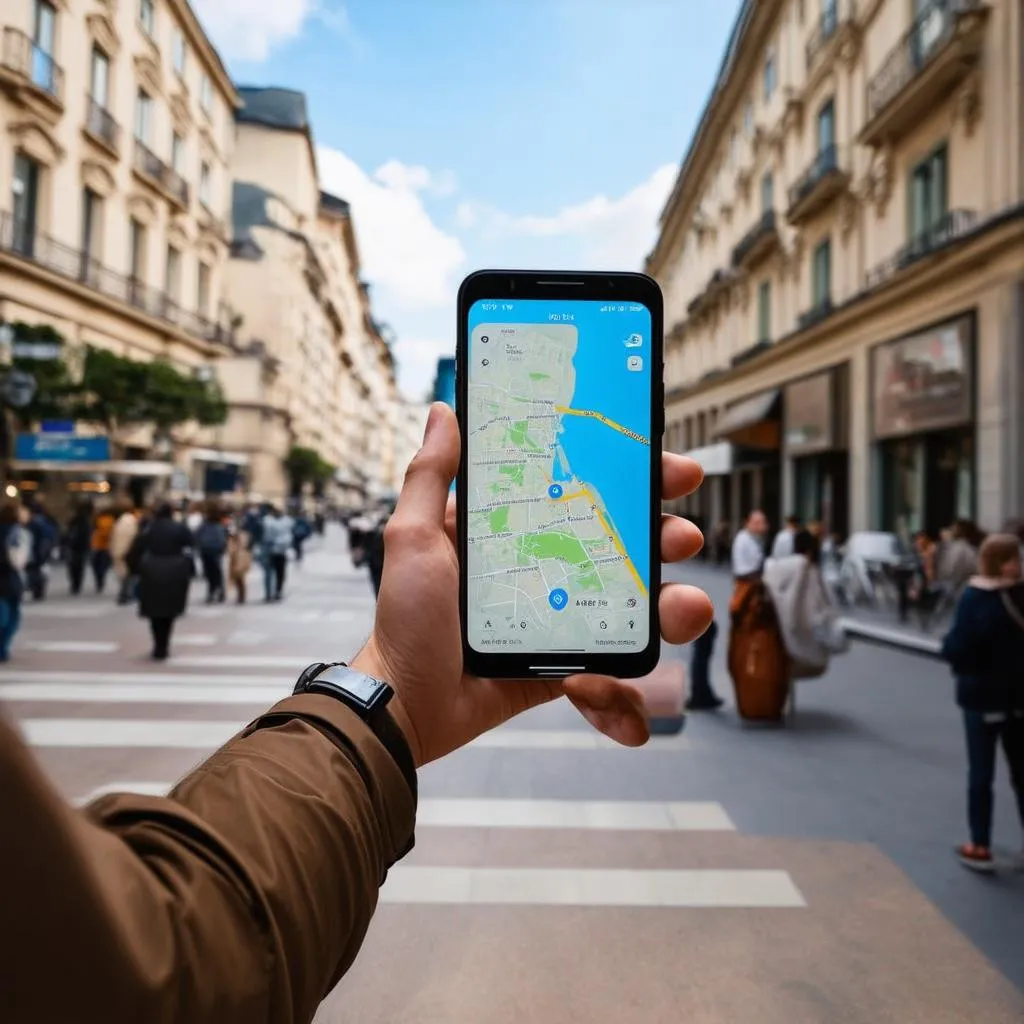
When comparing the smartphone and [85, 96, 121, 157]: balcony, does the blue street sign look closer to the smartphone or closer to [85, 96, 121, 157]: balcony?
[85, 96, 121, 157]: balcony

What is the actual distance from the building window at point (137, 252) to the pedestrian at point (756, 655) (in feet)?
97.9

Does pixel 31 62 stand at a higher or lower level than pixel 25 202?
higher

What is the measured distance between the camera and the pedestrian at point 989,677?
4.80 meters

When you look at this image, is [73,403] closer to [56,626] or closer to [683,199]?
[56,626]

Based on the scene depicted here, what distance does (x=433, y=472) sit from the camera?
167 centimetres

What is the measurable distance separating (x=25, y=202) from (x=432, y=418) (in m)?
27.7

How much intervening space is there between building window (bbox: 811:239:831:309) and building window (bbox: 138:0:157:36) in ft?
77.8

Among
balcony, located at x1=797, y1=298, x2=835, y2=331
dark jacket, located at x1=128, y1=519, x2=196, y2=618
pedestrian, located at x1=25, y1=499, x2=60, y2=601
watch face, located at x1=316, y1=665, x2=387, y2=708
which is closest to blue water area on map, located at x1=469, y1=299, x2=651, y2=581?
watch face, located at x1=316, y1=665, x2=387, y2=708

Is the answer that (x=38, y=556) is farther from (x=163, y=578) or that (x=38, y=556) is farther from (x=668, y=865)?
(x=668, y=865)

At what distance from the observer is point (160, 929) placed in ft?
2.54

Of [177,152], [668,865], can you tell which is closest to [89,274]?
[177,152]

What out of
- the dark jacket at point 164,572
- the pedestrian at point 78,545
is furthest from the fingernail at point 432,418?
the pedestrian at point 78,545

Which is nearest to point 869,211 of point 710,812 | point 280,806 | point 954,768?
point 954,768

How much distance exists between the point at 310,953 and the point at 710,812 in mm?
5129
